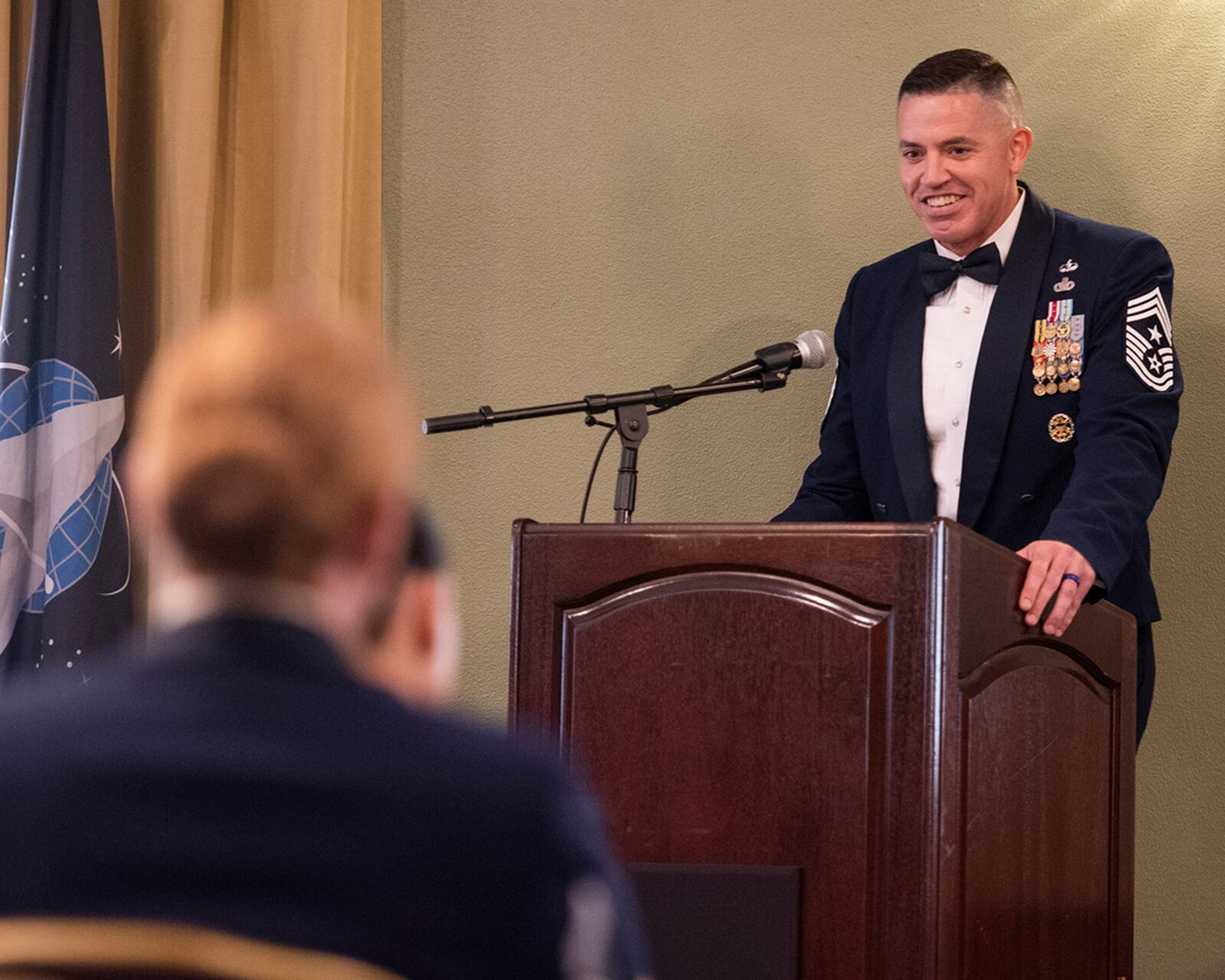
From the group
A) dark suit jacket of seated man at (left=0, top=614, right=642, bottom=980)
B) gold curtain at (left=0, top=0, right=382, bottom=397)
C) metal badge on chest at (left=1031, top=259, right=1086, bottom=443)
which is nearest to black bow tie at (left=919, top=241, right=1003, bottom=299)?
metal badge on chest at (left=1031, top=259, right=1086, bottom=443)

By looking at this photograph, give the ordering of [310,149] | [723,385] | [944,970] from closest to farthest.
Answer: [944,970] < [723,385] < [310,149]

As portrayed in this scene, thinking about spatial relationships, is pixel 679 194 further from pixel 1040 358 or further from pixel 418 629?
pixel 418 629

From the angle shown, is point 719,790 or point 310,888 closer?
point 310,888

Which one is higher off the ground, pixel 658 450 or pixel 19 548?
pixel 658 450

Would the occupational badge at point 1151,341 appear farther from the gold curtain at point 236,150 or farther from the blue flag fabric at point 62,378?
the blue flag fabric at point 62,378

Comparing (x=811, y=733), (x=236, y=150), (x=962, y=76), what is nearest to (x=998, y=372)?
(x=962, y=76)

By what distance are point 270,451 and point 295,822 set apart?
0.60 feet

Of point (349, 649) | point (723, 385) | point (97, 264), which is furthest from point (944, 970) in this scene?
point (97, 264)

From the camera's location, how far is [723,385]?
7.58 ft

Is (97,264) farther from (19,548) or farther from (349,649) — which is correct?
(349,649)

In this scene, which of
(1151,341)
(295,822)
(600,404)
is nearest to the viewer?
(295,822)

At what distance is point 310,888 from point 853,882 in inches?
47.6

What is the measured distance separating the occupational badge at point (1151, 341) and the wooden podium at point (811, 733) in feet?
2.06

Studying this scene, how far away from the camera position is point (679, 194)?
334cm
